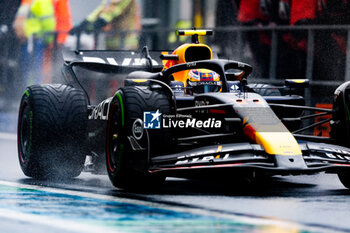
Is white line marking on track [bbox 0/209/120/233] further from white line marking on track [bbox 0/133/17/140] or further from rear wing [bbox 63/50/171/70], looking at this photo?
white line marking on track [bbox 0/133/17/140]

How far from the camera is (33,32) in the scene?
2533cm

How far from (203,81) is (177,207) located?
3.15 m

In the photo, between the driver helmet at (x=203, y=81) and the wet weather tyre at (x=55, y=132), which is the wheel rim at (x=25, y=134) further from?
the driver helmet at (x=203, y=81)

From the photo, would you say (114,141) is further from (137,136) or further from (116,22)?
(116,22)

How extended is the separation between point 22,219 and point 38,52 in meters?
17.1

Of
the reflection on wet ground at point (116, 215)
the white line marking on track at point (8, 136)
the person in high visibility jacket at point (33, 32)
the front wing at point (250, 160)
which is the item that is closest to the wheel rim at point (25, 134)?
the reflection on wet ground at point (116, 215)

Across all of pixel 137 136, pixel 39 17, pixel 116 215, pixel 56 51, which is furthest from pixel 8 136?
pixel 116 215

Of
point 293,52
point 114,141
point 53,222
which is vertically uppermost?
point 293,52

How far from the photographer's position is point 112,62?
43.4ft

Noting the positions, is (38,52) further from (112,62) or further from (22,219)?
(22,219)

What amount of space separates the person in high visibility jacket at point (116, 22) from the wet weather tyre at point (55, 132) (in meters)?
11.3

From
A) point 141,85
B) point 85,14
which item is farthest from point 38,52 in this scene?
point 141,85

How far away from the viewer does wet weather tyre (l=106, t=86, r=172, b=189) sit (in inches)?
386

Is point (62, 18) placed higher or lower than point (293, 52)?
higher
